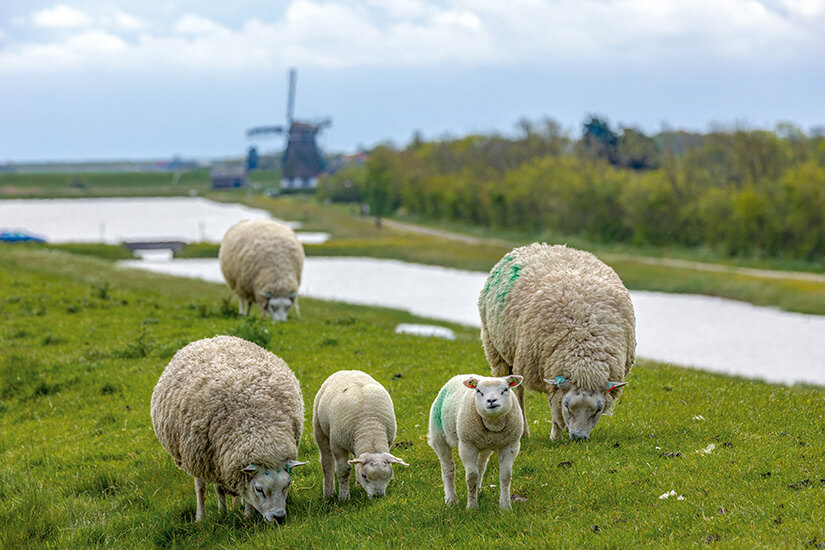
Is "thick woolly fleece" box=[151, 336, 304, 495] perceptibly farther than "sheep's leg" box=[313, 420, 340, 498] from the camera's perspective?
No

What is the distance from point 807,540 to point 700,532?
865 mm

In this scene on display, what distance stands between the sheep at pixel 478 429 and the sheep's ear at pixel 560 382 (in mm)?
1750

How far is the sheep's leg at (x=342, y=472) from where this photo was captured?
8.81 m

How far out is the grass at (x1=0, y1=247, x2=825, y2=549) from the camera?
7305 millimetres

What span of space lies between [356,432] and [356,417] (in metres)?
0.18

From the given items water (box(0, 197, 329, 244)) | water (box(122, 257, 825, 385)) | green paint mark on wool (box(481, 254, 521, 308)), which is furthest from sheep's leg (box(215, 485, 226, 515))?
water (box(0, 197, 329, 244))

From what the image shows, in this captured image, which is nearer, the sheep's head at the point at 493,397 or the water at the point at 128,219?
the sheep's head at the point at 493,397

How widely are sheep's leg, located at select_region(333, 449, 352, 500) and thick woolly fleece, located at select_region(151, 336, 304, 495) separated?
541 millimetres

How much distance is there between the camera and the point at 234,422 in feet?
28.2

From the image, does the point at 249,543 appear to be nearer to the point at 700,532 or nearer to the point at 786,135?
the point at 700,532

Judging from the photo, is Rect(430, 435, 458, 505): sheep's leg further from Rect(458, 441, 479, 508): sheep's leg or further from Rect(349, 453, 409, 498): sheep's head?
Rect(349, 453, 409, 498): sheep's head

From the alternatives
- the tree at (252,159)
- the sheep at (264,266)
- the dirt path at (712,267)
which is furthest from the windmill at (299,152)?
the sheep at (264,266)

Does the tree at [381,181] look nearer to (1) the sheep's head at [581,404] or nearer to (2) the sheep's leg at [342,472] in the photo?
(1) the sheep's head at [581,404]

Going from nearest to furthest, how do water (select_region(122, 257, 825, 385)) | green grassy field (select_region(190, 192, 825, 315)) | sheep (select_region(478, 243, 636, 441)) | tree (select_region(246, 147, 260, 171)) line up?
sheep (select_region(478, 243, 636, 441)), water (select_region(122, 257, 825, 385)), green grassy field (select_region(190, 192, 825, 315)), tree (select_region(246, 147, 260, 171))
